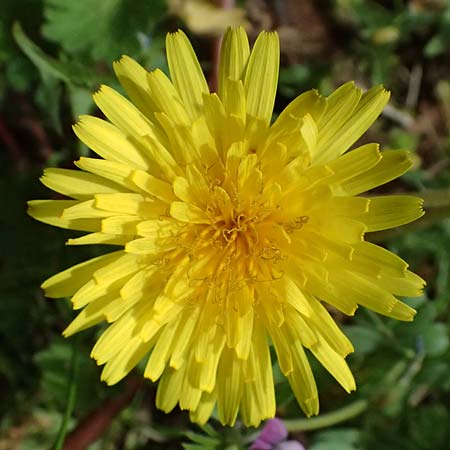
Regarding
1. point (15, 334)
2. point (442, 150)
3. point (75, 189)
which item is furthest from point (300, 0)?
point (15, 334)

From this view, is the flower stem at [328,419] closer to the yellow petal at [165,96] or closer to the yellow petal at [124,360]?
the yellow petal at [124,360]

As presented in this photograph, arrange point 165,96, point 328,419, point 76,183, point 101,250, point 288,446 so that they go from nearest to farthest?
point 165,96 < point 76,183 < point 288,446 < point 328,419 < point 101,250

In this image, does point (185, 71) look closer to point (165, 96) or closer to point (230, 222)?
point (165, 96)

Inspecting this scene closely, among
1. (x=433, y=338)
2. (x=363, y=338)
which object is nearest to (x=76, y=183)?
(x=363, y=338)

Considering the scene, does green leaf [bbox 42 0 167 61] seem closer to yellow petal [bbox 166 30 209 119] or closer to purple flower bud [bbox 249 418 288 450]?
yellow petal [bbox 166 30 209 119]

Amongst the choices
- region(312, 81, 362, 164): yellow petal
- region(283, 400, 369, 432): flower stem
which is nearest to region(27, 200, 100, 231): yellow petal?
region(312, 81, 362, 164): yellow petal
